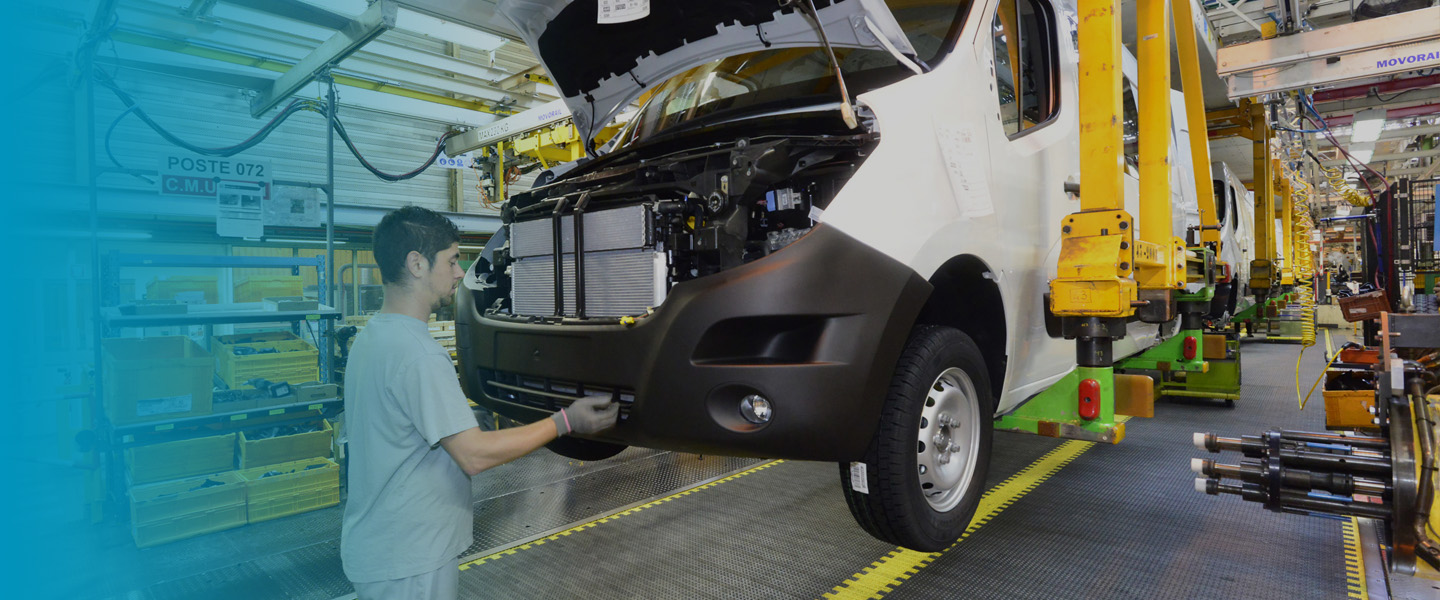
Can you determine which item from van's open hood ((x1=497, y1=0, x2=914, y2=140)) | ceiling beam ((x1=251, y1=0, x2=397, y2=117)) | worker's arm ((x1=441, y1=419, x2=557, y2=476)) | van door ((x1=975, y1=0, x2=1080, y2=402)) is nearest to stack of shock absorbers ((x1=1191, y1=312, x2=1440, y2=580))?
van door ((x1=975, y1=0, x2=1080, y2=402))

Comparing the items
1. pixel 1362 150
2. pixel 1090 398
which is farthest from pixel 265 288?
pixel 1362 150

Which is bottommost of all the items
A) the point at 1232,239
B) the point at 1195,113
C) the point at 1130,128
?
the point at 1232,239

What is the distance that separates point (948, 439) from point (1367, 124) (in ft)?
46.2

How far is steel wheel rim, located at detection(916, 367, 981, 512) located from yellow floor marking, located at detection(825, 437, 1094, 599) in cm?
42

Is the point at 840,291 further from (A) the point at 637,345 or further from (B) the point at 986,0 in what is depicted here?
(B) the point at 986,0

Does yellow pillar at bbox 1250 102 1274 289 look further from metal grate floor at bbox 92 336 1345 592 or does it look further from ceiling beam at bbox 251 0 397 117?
ceiling beam at bbox 251 0 397 117

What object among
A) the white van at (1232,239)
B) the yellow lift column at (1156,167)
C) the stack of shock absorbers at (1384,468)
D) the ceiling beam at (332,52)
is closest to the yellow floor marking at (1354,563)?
the stack of shock absorbers at (1384,468)

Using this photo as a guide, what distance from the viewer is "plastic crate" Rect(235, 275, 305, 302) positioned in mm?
4773

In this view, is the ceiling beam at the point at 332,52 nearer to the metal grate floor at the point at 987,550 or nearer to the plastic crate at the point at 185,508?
the plastic crate at the point at 185,508

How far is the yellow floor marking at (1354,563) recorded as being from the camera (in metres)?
2.69

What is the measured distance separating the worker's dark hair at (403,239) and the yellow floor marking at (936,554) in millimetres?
1927

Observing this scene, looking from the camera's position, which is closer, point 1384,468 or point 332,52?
point 1384,468

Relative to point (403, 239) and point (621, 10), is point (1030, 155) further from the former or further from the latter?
point (403, 239)

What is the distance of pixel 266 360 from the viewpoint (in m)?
4.50
